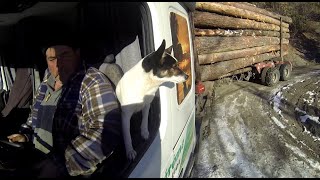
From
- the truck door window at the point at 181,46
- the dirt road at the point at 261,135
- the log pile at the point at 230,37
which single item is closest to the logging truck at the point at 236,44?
the log pile at the point at 230,37

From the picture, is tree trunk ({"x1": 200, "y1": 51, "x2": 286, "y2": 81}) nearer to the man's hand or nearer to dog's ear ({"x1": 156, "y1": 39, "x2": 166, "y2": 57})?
the man's hand

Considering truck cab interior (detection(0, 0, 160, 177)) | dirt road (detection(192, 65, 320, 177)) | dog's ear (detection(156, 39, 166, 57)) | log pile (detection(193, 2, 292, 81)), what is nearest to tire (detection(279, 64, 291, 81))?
log pile (detection(193, 2, 292, 81))

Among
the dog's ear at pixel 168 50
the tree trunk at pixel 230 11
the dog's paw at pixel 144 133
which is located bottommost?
the dog's paw at pixel 144 133

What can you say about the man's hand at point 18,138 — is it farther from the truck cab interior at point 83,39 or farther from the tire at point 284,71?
the tire at point 284,71

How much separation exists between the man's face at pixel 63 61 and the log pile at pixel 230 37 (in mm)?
4205

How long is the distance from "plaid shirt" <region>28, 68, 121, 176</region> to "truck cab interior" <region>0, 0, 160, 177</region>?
21 centimetres

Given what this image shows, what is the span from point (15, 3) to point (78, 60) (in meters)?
1.05

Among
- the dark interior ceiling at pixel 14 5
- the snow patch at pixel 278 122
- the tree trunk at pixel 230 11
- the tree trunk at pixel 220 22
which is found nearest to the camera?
the dark interior ceiling at pixel 14 5

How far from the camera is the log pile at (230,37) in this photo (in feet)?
27.6

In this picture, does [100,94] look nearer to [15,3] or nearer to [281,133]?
[15,3]

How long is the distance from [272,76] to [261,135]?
16.5ft

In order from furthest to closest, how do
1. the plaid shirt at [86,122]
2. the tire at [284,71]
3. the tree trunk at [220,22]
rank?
the tire at [284,71], the tree trunk at [220,22], the plaid shirt at [86,122]

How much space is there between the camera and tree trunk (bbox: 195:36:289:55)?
839 centimetres

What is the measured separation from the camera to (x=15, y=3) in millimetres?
3375
